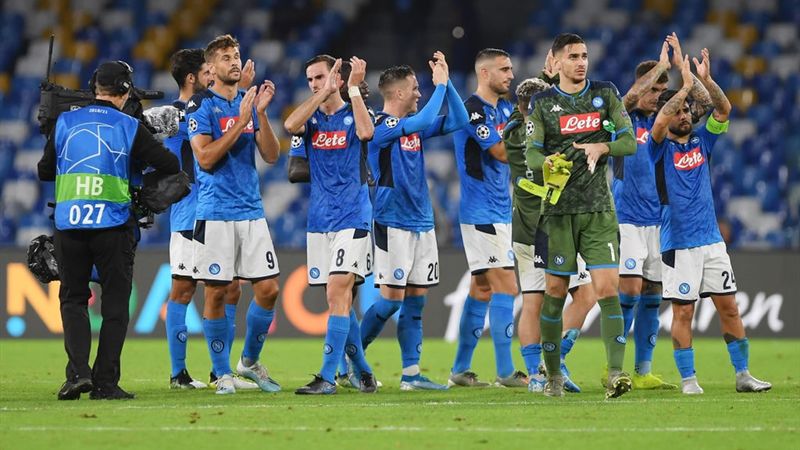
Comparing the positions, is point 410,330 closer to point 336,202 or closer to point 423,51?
point 336,202

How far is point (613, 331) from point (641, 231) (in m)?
2.25

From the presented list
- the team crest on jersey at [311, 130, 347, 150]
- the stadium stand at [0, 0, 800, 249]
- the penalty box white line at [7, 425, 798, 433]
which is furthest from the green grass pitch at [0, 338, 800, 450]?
the stadium stand at [0, 0, 800, 249]

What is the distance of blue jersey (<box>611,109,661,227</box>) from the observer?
11367mm

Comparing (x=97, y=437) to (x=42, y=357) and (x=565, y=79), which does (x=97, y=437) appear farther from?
(x=42, y=357)

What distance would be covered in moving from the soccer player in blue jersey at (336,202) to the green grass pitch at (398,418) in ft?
1.14

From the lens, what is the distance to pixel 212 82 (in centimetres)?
1148

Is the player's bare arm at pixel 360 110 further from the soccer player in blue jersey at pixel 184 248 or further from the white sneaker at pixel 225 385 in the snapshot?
the white sneaker at pixel 225 385

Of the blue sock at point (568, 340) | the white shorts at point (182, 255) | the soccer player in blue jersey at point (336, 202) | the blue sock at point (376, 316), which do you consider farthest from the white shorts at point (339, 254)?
the blue sock at point (568, 340)

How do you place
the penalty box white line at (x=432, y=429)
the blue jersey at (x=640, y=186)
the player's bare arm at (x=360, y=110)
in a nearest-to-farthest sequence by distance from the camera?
the penalty box white line at (x=432, y=429) → the player's bare arm at (x=360, y=110) → the blue jersey at (x=640, y=186)

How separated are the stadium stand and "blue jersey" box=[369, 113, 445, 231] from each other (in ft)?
29.0

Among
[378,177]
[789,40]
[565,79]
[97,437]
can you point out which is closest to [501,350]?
[378,177]

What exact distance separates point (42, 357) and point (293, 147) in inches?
205

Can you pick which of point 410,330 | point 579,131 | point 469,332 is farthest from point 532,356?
point 579,131

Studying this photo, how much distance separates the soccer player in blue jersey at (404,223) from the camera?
10.8 meters
